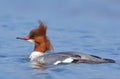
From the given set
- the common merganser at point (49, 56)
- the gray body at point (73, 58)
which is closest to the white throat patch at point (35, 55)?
the common merganser at point (49, 56)

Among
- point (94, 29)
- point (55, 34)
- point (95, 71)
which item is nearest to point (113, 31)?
point (94, 29)

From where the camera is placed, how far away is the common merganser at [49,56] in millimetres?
15125

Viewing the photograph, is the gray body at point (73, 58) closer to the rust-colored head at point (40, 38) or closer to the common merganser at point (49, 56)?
the common merganser at point (49, 56)

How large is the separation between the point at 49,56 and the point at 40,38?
2.76ft

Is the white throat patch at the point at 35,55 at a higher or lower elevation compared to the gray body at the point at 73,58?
higher

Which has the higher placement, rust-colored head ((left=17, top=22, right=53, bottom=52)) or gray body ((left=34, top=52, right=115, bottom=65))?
rust-colored head ((left=17, top=22, right=53, bottom=52))

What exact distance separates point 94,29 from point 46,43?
6831 millimetres

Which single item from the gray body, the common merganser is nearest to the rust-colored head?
the common merganser

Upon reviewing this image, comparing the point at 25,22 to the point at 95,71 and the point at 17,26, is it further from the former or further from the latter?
the point at 95,71

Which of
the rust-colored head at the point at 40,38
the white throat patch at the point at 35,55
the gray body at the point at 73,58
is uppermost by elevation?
the rust-colored head at the point at 40,38

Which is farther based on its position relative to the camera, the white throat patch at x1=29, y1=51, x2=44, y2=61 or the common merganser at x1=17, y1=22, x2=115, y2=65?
the white throat patch at x1=29, y1=51, x2=44, y2=61

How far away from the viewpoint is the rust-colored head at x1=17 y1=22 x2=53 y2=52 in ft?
53.0

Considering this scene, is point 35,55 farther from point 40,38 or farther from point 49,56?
point 49,56

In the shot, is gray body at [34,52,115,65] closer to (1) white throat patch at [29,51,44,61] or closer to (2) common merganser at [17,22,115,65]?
(2) common merganser at [17,22,115,65]
